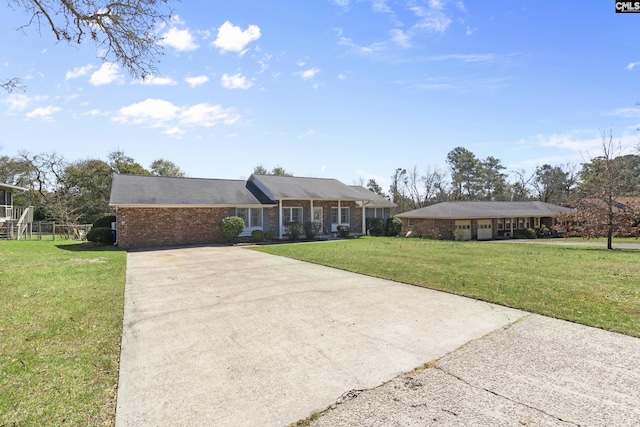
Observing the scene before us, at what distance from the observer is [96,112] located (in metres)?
13.4

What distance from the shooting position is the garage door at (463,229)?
27.3 meters

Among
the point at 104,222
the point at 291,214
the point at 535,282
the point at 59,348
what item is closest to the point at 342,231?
the point at 291,214

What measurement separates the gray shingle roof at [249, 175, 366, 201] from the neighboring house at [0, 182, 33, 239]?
15774 mm

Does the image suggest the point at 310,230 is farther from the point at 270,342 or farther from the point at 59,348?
the point at 59,348

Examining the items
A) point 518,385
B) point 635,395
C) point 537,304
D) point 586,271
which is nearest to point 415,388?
point 518,385

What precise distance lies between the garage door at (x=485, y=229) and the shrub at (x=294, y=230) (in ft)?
54.3

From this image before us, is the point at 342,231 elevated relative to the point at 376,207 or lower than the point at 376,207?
lower

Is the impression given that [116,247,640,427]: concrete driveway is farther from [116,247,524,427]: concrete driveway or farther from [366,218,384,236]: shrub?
[366,218,384,236]: shrub

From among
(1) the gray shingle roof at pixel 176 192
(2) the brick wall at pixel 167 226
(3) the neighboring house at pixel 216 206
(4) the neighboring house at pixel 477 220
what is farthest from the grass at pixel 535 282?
(4) the neighboring house at pixel 477 220

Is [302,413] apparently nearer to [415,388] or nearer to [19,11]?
[415,388]

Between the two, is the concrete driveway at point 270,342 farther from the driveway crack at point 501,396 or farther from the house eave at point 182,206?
the house eave at point 182,206

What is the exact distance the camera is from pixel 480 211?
95.4 ft

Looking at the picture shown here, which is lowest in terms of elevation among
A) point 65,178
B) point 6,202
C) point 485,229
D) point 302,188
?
point 485,229

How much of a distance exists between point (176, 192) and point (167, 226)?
2558 millimetres
